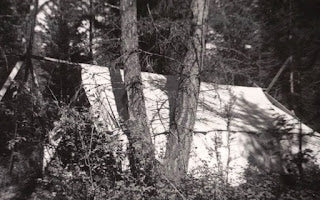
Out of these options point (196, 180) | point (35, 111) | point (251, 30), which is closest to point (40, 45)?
point (35, 111)

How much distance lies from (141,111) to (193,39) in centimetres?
176

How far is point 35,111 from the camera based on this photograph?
302 inches

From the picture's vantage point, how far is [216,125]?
7715 mm

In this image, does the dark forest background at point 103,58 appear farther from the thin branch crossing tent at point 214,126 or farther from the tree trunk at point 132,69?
the thin branch crossing tent at point 214,126

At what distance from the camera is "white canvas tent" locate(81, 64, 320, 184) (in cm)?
698

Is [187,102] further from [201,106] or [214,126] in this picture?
[201,106]

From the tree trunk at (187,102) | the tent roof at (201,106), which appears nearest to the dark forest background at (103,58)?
the tree trunk at (187,102)

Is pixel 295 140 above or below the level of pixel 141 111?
below

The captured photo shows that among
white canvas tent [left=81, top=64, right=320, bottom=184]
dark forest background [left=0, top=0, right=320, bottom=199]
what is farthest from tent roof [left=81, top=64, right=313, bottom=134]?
dark forest background [left=0, top=0, right=320, bottom=199]

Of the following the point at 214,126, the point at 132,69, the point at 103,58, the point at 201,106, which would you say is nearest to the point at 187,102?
the point at 132,69

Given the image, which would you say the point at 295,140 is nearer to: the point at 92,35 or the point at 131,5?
the point at 131,5

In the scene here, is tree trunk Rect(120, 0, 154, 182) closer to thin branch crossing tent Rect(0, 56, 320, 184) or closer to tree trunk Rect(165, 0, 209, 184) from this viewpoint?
thin branch crossing tent Rect(0, 56, 320, 184)

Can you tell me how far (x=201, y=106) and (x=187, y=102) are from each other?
1.81 m

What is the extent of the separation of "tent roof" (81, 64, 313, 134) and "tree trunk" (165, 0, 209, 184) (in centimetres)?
63
